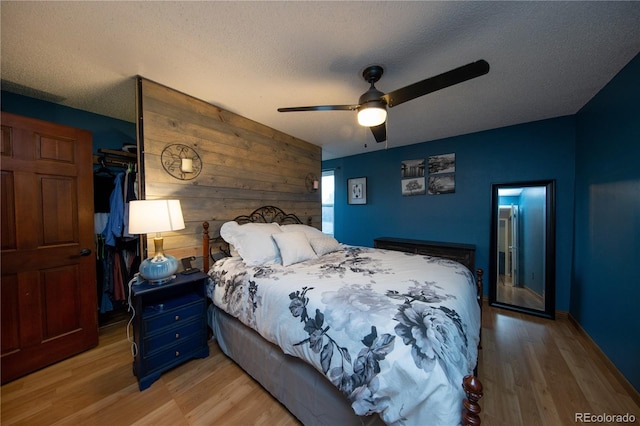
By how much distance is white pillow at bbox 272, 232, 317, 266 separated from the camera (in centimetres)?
217

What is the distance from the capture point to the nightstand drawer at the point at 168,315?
1703mm

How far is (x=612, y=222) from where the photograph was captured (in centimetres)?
197

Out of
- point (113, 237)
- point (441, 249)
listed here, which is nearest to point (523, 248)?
point (441, 249)

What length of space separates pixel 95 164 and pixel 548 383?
16.0 feet

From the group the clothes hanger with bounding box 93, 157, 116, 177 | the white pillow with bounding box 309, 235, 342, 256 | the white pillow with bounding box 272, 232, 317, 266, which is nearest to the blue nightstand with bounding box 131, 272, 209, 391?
the white pillow with bounding box 272, 232, 317, 266

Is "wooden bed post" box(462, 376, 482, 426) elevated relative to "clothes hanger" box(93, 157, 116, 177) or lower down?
lower down

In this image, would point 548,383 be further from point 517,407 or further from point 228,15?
point 228,15

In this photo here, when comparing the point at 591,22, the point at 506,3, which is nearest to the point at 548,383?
the point at 591,22

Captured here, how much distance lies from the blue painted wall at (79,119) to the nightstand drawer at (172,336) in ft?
7.79

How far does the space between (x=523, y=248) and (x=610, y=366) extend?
1476 millimetres

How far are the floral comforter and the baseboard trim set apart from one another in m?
1.28

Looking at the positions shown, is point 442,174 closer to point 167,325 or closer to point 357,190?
point 357,190

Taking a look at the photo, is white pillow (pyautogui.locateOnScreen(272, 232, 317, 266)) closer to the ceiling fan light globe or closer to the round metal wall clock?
the round metal wall clock

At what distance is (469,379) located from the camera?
2.80ft
